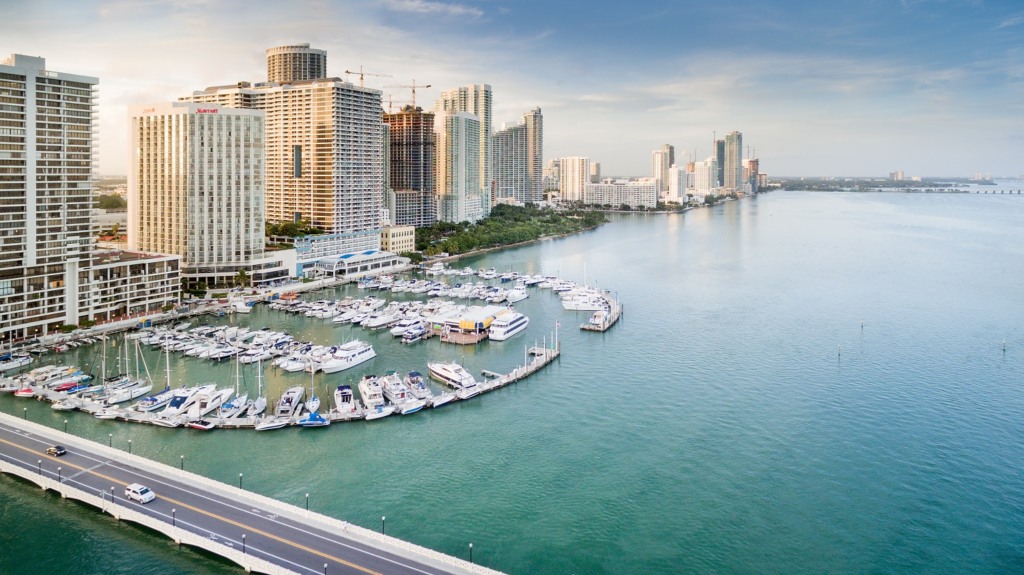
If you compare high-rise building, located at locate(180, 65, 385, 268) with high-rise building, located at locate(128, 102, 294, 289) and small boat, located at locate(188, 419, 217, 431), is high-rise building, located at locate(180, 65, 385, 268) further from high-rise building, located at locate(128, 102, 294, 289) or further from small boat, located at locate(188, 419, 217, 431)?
small boat, located at locate(188, 419, 217, 431)

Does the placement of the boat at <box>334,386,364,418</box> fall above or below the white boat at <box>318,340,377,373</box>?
below

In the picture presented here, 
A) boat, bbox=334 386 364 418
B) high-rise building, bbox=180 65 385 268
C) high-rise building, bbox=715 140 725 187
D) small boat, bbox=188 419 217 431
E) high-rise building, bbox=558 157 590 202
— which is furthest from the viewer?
high-rise building, bbox=715 140 725 187

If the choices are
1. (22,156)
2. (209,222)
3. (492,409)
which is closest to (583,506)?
(492,409)

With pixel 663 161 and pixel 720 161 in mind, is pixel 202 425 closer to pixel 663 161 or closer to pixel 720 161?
pixel 663 161

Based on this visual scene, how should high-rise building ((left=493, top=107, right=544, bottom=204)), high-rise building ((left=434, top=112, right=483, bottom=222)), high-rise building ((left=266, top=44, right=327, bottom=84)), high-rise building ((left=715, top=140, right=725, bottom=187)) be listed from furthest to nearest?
high-rise building ((left=715, top=140, right=725, bottom=187)) < high-rise building ((left=493, top=107, right=544, bottom=204)) < high-rise building ((left=434, top=112, right=483, bottom=222)) < high-rise building ((left=266, top=44, right=327, bottom=84))

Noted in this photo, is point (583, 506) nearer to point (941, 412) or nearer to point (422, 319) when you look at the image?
point (941, 412)

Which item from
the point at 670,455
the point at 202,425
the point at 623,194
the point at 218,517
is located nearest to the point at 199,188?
the point at 202,425

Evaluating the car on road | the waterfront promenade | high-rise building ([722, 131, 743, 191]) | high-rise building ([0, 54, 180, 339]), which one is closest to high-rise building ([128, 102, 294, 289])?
high-rise building ([0, 54, 180, 339])
